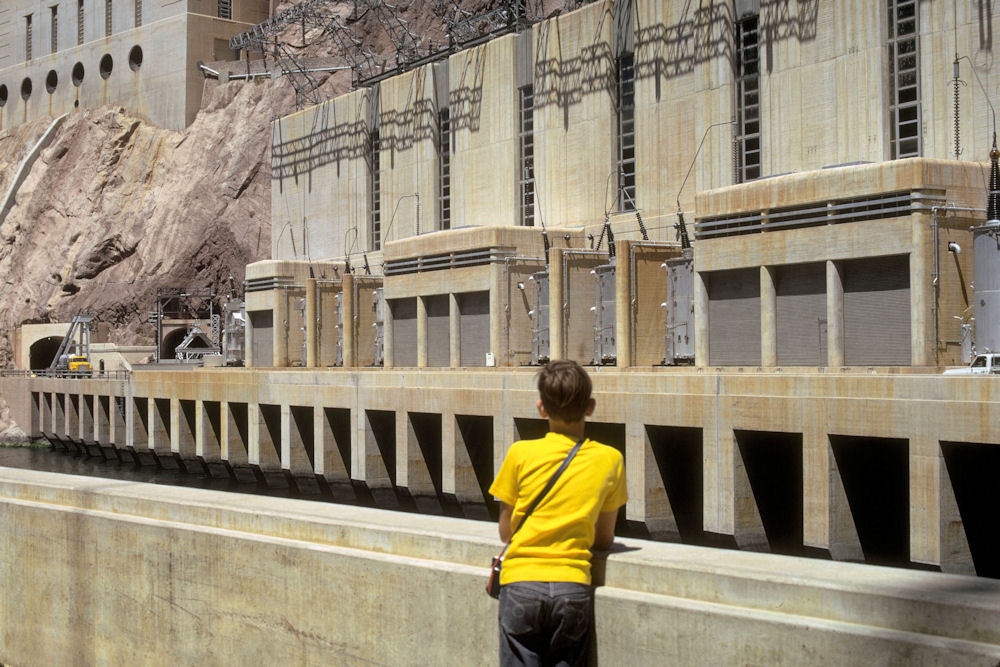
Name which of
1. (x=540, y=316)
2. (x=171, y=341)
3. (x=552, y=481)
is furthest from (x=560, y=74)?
(x=171, y=341)

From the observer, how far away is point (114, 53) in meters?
85.1

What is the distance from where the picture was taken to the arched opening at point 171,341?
74.9 m

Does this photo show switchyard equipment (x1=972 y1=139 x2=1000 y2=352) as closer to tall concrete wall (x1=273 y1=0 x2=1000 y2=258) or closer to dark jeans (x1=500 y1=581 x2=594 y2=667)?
tall concrete wall (x1=273 y1=0 x2=1000 y2=258)

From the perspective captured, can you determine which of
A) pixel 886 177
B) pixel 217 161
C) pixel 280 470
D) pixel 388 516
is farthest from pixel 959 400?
pixel 217 161

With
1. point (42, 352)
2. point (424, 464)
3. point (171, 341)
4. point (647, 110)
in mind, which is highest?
point (647, 110)

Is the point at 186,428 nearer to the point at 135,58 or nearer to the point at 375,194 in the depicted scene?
the point at 375,194

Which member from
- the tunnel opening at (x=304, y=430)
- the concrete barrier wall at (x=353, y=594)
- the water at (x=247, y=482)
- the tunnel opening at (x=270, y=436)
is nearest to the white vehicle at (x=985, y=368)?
the water at (x=247, y=482)

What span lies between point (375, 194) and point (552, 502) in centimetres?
4996

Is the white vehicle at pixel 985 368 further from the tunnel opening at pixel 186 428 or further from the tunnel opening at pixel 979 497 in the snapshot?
the tunnel opening at pixel 186 428

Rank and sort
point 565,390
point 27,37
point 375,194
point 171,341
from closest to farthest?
point 565,390 → point 375,194 → point 171,341 → point 27,37

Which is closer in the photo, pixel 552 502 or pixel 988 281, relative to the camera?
pixel 552 502

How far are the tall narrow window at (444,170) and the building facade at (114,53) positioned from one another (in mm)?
35493

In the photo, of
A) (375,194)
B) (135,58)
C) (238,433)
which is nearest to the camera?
(238,433)

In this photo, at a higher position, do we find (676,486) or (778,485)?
(778,485)
